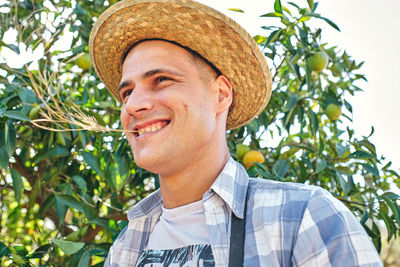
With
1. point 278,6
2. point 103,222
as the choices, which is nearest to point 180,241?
point 103,222

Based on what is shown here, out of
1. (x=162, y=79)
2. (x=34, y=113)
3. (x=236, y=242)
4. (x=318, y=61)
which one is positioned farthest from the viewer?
(x=318, y=61)

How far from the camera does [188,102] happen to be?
1212 millimetres

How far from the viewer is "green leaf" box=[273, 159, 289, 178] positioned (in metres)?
1.71

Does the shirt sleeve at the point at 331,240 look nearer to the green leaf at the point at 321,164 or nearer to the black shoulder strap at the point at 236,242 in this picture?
the black shoulder strap at the point at 236,242

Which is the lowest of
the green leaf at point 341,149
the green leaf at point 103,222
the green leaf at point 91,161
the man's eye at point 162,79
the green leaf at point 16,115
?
the green leaf at point 103,222

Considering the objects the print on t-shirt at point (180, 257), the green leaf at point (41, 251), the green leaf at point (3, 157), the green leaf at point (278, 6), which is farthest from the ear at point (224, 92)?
the green leaf at point (41, 251)

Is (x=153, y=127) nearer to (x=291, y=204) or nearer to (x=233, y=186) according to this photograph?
(x=233, y=186)

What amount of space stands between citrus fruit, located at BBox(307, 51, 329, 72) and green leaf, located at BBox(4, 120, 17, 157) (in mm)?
1242

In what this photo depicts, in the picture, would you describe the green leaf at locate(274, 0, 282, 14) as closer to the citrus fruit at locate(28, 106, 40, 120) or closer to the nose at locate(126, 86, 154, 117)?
the nose at locate(126, 86, 154, 117)

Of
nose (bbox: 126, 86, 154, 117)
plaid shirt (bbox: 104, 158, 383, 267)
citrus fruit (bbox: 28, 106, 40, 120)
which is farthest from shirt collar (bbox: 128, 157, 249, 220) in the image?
citrus fruit (bbox: 28, 106, 40, 120)

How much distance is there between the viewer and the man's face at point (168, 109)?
1.17 m

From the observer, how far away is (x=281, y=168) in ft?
5.71

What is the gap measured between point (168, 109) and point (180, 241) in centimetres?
35

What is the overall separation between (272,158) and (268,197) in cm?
100
